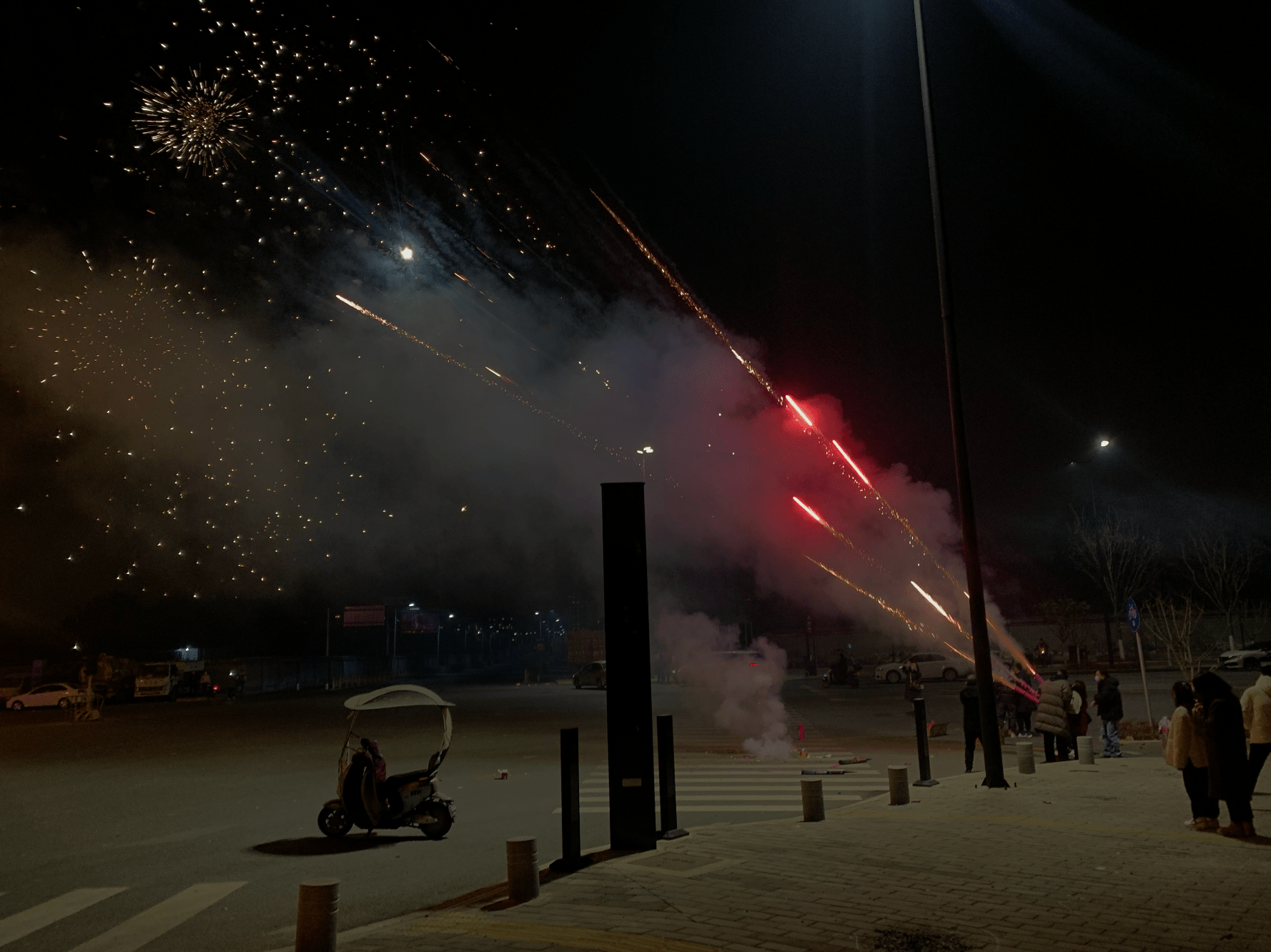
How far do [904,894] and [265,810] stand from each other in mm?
8413

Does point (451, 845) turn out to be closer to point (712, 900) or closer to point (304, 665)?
point (712, 900)

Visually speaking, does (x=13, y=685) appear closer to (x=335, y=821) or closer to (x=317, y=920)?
(x=335, y=821)

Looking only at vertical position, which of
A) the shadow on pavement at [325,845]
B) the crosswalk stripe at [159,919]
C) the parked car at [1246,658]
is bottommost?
the shadow on pavement at [325,845]

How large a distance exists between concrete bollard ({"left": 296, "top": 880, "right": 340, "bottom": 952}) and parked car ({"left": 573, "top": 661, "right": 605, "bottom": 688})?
37.6m

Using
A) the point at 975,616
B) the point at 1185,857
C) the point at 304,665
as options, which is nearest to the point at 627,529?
the point at 1185,857

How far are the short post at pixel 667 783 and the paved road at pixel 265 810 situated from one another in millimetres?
998

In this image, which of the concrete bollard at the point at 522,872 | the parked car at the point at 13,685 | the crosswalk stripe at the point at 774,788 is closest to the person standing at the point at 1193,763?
the crosswalk stripe at the point at 774,788

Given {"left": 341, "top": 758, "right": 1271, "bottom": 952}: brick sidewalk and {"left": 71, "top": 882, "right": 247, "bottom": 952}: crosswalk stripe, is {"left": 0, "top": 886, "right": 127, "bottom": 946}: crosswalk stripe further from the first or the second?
{"left": 341, "top": 758, "right": 1271, "bottom": 952}: brick sidewalk

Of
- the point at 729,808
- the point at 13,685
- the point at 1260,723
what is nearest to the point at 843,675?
the point at 729,808

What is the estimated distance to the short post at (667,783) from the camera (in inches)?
306

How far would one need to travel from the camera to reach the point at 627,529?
7613 mm

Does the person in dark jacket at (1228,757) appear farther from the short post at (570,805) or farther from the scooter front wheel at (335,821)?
the scooter front wheel at (335,821)

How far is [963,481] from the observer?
11703 mm

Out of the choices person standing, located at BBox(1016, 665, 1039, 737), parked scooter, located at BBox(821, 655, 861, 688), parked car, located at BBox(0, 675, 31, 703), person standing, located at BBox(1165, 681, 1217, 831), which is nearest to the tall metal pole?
person standing, located at BBox(1165, 681, 1217, 831)
